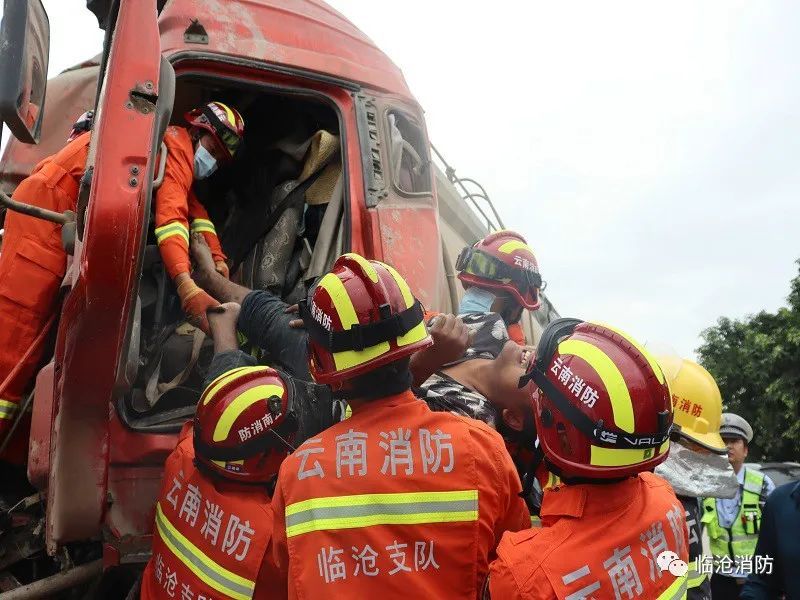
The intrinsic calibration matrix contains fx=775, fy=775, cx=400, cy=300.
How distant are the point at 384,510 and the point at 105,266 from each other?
926 millimetres

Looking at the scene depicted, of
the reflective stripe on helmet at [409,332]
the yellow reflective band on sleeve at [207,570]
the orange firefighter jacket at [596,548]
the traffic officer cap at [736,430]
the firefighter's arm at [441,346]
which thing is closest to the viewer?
the orange firefighter jacket at [596,548]

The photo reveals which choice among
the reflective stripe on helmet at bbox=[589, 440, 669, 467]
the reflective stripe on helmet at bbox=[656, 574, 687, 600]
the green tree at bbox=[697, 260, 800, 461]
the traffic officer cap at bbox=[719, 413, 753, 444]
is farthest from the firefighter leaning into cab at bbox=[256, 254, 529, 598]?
the green tree at bbox=[697, 260, 800, 461]

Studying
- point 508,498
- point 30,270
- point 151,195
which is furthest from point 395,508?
point 30,270

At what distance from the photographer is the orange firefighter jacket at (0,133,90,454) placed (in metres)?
2.76

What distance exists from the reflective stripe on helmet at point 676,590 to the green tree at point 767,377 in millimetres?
12220

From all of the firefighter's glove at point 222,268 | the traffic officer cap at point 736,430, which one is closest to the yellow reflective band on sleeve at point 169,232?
the firefighter's glove at point 222,268

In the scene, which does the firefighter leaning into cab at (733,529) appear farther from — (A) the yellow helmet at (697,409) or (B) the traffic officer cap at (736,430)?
(A) the yellow helmet at (697,409)

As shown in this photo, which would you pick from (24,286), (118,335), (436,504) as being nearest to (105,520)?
(118,335)

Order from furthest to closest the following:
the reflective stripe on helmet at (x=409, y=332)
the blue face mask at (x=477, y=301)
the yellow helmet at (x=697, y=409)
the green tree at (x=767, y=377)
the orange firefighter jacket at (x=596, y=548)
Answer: the green tree at (x=767, y=377) < the blue face mask at (x=477, y=301) < the yellow helmet at (x=697, y=409) < the reflective stripe on helmet at (x=409, y=332) < the orange firefighter jacket at (x=596, y=548)

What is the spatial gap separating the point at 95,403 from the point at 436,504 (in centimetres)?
105

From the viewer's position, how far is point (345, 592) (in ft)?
5.92

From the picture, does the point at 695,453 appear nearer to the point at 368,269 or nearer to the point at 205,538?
the point at 368,269

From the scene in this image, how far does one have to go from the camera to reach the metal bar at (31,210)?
196 cm

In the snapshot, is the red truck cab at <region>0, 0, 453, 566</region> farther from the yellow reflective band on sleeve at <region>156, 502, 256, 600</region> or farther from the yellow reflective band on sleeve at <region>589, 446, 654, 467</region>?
the yellow reflective band on sleeve at <region>589, 446, 654, 467</region>
